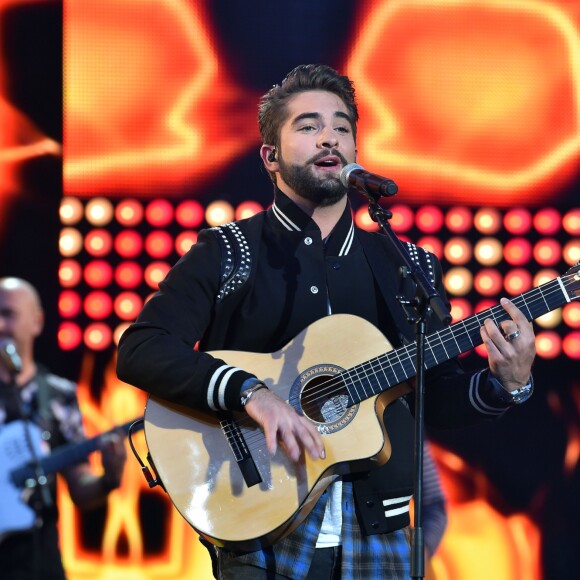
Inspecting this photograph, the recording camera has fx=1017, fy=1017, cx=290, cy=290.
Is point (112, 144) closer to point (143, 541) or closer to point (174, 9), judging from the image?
point (174, 9)

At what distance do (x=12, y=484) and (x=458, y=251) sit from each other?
2.15m

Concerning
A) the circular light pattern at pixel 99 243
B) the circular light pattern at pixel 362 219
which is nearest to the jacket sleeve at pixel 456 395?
the circular light pattern at pixel 362 219

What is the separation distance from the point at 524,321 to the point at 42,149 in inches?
101

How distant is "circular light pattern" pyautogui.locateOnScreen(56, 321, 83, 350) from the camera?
4258mm

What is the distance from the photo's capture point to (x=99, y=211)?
4.38 m

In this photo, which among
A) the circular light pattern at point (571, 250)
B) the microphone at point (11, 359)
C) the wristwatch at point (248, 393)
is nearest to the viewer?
the wristwatch at point (248, 393)

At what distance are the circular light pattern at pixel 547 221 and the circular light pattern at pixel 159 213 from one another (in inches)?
64.9

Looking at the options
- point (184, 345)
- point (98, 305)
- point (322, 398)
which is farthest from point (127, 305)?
point (322, 398)

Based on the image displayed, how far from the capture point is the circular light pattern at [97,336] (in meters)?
4.27

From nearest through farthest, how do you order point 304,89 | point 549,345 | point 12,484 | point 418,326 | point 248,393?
point 418,326
point 248,393
point 304,89
point 12,484
point 549,345


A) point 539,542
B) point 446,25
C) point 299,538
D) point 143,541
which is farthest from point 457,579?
point 446,25

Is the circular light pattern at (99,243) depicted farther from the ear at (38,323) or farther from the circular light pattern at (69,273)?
the ear at (38,323)

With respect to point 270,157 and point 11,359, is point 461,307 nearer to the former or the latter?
point 270,157

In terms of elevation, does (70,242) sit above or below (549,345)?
above
